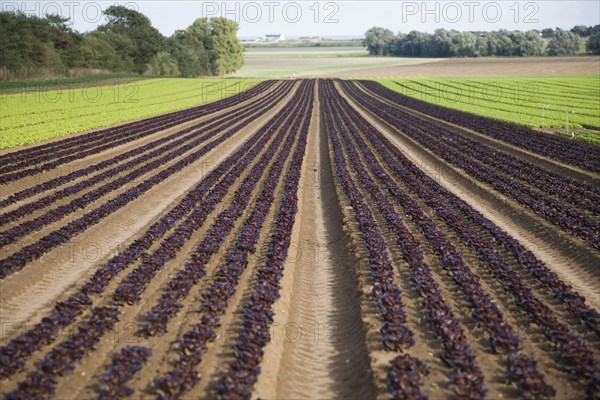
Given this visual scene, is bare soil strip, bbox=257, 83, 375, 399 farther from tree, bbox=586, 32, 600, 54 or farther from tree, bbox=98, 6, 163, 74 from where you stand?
tree, bbox=586, 32, 600, 54

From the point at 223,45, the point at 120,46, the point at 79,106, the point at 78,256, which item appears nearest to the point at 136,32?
the point at 120,46

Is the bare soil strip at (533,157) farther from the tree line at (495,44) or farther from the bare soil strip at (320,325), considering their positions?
the tree line at (495,44)

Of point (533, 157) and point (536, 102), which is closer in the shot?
point (533, 157)

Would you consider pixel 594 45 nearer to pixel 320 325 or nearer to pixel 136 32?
pixel 136 32

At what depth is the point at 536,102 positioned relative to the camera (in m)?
55.3

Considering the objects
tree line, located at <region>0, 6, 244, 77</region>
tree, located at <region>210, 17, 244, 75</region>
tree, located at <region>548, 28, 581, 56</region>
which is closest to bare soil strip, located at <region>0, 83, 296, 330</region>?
tree line, located at <region>0, 6, 244, 77</region>

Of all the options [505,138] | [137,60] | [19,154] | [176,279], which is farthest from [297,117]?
[137,60]

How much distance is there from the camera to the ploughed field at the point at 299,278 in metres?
8.07

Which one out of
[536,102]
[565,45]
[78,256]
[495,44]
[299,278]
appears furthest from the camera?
[495,44]

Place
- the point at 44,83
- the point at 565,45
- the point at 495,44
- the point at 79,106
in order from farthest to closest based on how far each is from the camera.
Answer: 1. the point at 495,44
2. the point at 565,45
3. the point at 44,83
4. the point at 79,106

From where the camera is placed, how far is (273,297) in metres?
10.5

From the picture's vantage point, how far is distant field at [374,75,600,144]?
38.8 m

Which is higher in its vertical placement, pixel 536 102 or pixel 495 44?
pixel 495 44

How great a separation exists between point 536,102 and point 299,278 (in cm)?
5258
